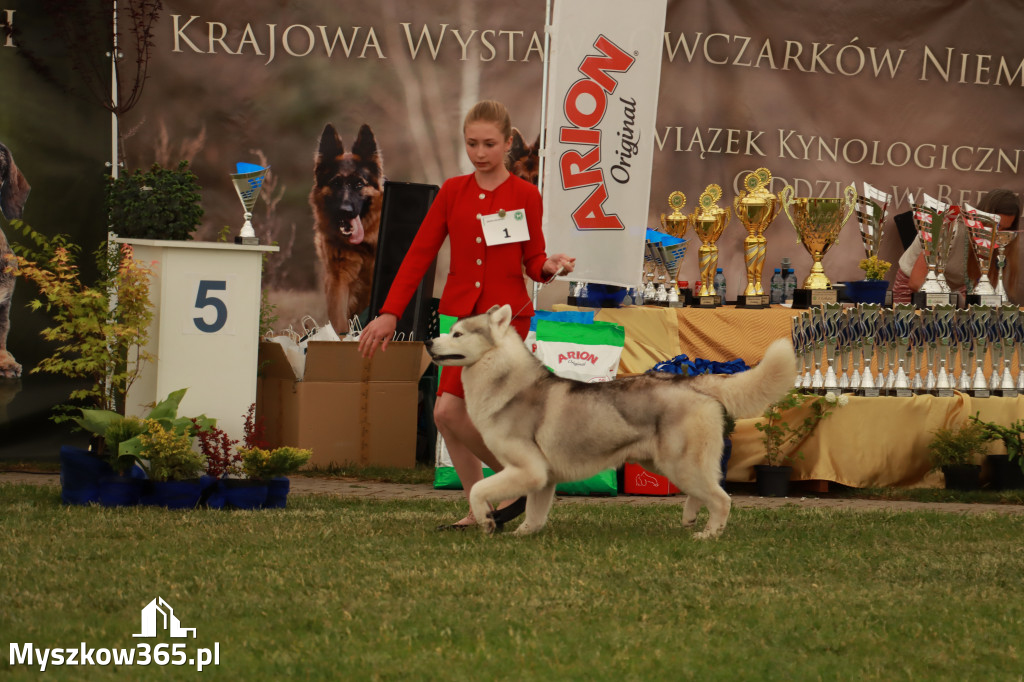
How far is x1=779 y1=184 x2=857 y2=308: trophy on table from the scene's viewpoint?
26.5ft

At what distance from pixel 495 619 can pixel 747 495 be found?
437 centimetres

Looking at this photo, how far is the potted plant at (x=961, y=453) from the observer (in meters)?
7.36

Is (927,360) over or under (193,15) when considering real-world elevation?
under

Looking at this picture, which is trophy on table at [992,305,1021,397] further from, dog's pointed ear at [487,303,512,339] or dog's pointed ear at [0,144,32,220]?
dog's pointed ear at [0,144,32,220]

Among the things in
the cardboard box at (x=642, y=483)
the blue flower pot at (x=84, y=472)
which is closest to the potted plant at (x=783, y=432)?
the cardboard box at (x=642, y=483)

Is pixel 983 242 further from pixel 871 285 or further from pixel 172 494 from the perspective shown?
pixel 172 494

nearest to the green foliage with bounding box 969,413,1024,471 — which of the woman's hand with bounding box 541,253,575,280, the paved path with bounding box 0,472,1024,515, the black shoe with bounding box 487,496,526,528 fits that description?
the paved path with bounding box 0,472,1024,515

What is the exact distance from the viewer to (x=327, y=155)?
342 inches

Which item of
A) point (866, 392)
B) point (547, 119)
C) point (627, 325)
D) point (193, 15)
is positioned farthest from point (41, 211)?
point (866, 392)

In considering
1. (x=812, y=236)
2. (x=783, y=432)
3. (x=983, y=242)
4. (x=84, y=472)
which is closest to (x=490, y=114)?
(x=84, y=472)

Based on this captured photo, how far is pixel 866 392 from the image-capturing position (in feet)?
24.8

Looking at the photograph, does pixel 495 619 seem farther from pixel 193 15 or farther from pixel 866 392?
pixel 193 15

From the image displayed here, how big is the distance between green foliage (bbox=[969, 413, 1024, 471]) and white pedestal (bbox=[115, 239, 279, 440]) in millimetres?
4687

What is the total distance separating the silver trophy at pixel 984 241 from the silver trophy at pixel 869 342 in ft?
3.21
